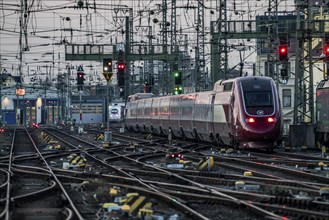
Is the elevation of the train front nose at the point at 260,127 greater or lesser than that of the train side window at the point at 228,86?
lesser

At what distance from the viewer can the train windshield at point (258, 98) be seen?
104 feet

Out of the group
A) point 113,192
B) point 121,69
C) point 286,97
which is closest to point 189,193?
point 113,192

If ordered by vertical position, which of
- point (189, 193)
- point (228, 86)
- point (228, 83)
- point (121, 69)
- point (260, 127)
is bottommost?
point (189, 193)

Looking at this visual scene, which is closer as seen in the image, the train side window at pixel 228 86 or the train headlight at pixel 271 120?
the train headlight at pixel 271 120

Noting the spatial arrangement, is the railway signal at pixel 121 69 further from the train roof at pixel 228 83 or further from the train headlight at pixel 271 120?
the train headlight at pixel 271 120

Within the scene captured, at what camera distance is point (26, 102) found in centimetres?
14188

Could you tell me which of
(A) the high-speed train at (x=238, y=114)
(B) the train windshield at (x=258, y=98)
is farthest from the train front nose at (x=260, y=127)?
(B) the train windshield at (x=258, y=98)

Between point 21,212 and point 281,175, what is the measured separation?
9.44 metres

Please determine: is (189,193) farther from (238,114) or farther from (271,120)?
(238,114)

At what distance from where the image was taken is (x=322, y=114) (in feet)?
113

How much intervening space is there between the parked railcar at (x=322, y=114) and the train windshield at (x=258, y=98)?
10.8 feet

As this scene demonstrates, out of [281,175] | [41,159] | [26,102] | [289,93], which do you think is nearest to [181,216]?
[281,175]

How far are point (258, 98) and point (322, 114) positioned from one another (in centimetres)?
424

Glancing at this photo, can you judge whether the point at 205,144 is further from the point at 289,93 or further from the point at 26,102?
the point at 26,102
